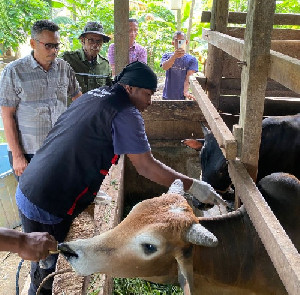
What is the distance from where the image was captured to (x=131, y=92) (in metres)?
2.79

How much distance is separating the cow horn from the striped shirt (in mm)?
1749

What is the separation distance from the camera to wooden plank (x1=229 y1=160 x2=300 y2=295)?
1729 millimetres

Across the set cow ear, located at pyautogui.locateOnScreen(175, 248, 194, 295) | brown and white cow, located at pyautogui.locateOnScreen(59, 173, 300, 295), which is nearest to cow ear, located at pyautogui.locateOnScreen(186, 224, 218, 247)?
brown and white cow, located at pyautogui.locateOnScreen(59, 173, 300, 295)

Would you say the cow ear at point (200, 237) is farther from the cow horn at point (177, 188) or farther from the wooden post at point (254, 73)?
the wooden post at point (254, 73)

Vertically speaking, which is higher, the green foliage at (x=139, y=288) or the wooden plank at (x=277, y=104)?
the wooden plank at (x=277, y=104)

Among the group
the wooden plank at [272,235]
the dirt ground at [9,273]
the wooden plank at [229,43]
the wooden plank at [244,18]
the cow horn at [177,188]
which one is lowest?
the dirt ground at [9,273]

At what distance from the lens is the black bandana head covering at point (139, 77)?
2730 mm

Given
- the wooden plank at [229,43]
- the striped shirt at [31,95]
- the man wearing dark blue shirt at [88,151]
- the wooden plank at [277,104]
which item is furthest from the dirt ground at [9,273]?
the wooden plank at [229,43]

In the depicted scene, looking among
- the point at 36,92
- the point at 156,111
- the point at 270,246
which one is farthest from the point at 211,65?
the point at 270,246

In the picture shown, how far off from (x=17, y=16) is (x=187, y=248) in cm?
1203

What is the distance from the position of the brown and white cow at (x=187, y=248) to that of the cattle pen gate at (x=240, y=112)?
11.0 inches

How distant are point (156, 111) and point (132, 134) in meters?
2.72

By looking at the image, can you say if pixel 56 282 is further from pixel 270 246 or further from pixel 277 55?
pixel 277 55

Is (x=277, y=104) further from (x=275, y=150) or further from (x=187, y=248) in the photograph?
(x=187, y=248)
